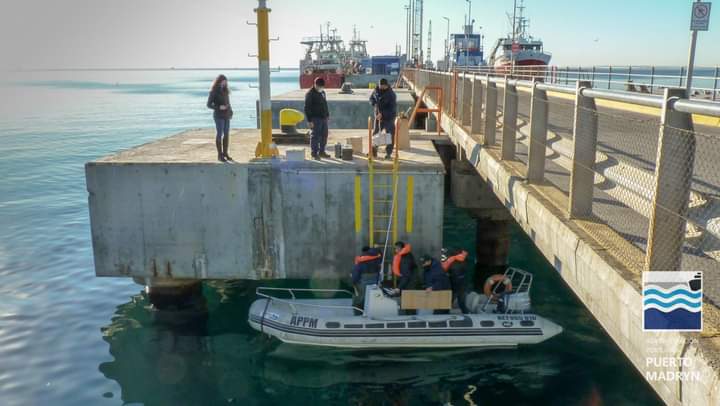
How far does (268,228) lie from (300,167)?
1513 mm

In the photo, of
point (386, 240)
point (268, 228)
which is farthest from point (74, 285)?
point (386, 240)

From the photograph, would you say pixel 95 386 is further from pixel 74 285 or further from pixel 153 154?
pixel 74 285

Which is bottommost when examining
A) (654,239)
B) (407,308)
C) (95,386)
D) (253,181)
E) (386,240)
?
(95,386)

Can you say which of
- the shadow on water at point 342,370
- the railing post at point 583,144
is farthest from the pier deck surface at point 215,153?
the railing post at point 583,144

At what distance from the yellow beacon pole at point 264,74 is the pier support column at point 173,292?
11.8 ft

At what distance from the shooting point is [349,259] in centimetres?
1302

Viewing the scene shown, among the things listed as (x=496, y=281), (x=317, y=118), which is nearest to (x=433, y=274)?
(x=496, y=281)

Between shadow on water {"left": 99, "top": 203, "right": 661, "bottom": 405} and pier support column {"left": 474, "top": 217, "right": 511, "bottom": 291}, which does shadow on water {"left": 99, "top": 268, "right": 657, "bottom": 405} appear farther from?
pier support column {"left": 474, "top": 217, "right": 511, "bottom": 291}

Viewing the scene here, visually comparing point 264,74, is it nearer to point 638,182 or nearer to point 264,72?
point 264,72

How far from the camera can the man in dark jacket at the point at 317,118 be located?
1343 centimetres

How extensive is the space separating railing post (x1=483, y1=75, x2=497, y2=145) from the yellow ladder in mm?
2011

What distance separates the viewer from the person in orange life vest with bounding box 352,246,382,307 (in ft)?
40.9

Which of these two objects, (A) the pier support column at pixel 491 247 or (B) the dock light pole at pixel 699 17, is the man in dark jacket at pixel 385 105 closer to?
(A) the pier support column at pixel 491 247

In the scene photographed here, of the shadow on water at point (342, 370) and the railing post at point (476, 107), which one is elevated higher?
the railing post at point (476, 107)
